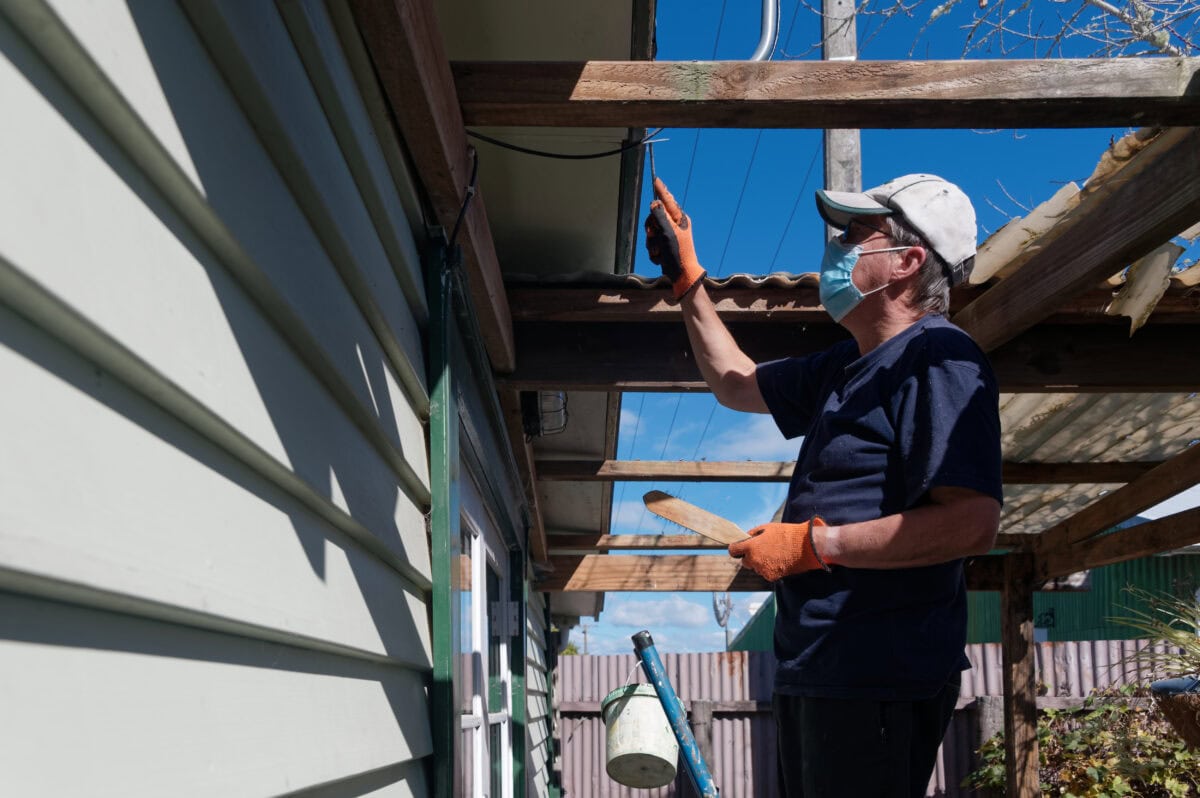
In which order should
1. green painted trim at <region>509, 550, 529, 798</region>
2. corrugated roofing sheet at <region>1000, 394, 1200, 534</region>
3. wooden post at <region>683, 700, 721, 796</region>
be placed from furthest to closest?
wooden post at <region>683, 700, 721, 796</region>, green painted trim at <region>509, 550, 529, 798</region>, corrugated roofing sheet at <region>1000, 394, 1200, 534</region>

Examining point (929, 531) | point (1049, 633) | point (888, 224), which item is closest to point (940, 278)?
point (888, 224)

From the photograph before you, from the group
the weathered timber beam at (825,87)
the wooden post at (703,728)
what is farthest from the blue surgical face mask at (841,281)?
the wooden post at (703,728)

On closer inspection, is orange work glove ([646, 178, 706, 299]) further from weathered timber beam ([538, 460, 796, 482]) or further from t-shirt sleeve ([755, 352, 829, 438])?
weathered timber beam ([538, 460, 796, 482])

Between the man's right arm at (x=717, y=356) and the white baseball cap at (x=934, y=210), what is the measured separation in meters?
0.57

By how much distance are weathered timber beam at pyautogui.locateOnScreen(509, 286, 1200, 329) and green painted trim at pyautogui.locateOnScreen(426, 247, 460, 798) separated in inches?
47.8

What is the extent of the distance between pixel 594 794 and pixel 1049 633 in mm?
7728

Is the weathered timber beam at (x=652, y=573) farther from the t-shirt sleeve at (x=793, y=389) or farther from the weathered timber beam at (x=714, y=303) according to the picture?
the t-shirt sleeve at (x=793, y=389)

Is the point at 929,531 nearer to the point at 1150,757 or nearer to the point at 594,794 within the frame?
the point at 1150,757

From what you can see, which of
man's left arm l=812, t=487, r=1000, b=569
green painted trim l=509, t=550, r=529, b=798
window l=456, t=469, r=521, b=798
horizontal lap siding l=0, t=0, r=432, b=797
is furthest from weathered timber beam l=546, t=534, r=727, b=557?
horizontal lap siding l=0, t=0, r=432, b=797

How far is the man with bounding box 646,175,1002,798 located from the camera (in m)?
1.72

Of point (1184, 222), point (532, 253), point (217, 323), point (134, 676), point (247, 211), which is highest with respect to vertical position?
point (532, 253)

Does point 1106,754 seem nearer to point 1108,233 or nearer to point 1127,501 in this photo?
point 1127,501

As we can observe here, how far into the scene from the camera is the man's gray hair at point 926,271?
2.06 m

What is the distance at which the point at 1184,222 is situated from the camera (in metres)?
2.49
